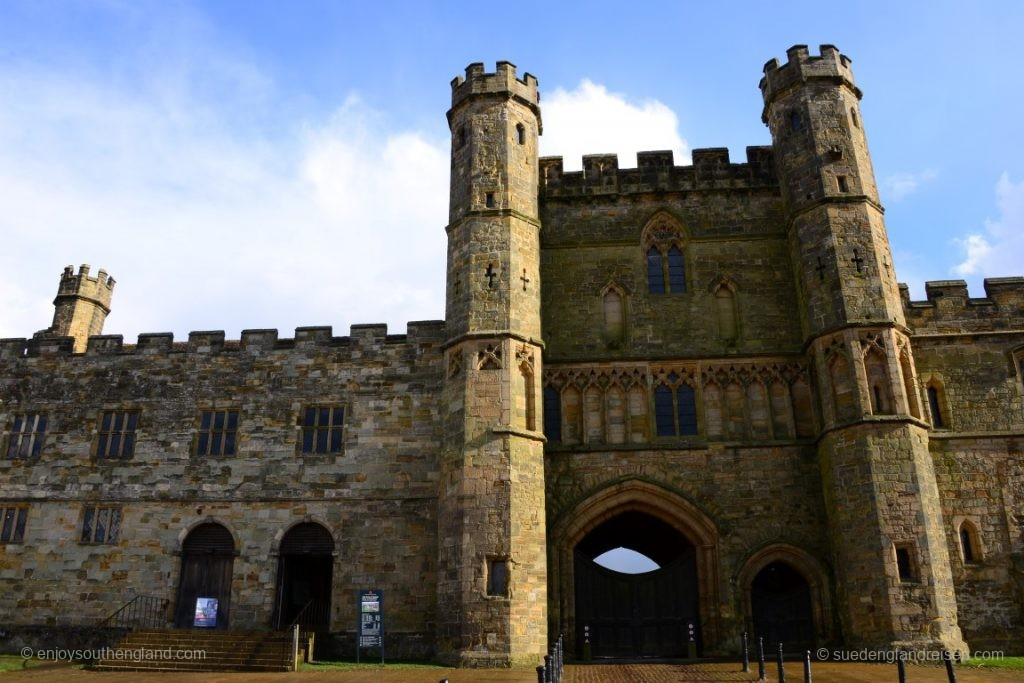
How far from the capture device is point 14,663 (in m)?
15.9

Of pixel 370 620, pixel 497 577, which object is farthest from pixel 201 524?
pixel 497 577

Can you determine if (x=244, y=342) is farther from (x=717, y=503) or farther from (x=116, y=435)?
(x=717, y=503)

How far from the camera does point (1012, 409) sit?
58.7 ft

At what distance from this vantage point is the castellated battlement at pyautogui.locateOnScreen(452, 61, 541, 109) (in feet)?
65.9

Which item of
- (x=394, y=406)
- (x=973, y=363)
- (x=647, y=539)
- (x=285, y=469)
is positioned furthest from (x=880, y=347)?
(x=285, y=469)

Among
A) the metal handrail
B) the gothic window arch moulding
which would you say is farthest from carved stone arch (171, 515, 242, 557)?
the gothic window arch moulding

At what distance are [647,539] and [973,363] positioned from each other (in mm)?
8972

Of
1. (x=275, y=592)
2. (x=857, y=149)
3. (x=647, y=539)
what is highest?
(x=857, y=149)

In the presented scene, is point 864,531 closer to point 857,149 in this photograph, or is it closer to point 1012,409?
point 1012,409

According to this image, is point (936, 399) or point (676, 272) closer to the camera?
point (936, 399)

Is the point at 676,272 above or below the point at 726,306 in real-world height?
above

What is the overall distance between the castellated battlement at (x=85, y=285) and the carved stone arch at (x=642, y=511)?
51.8 feet

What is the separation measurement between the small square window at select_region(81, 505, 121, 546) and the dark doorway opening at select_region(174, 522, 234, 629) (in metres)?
1.72

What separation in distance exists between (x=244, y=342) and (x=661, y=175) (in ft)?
37.5
